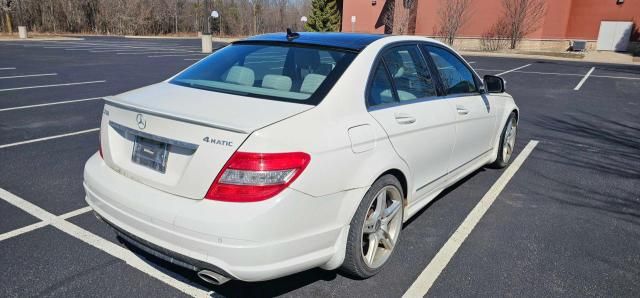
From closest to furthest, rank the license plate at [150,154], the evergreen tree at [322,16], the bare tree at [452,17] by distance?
1. the license plate at [150,154]
2. the bare tree at [452,17]
3. the evergreen tree at [322,16]

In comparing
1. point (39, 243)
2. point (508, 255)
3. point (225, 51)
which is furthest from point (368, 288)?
point (39, 243)

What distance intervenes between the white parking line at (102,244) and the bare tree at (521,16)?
35359 millimetres

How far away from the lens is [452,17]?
35.3 metres

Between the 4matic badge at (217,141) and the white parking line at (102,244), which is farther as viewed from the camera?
the white parking line at (102,244)

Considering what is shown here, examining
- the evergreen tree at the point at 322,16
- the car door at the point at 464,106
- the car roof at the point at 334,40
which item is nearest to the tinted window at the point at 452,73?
the car door at the point at 464,106

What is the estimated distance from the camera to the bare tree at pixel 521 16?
32.8 metres

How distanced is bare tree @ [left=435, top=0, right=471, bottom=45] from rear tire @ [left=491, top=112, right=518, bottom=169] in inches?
1273

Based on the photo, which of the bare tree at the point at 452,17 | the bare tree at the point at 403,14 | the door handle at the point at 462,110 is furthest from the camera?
the bare tree at the point at 403,14

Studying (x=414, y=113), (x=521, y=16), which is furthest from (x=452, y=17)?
(x=414, y=113)

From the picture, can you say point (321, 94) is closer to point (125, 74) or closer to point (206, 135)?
point (206, 135)

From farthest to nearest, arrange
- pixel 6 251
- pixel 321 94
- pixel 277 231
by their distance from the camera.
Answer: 1. pixel 6 251
2. pixel 321 94
3. pixel 277 231

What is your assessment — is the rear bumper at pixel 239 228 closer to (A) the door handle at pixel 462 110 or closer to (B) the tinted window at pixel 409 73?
(B) the tinted window at pixel 409 73

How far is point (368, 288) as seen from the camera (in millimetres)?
2826

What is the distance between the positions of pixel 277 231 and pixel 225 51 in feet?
6.55
